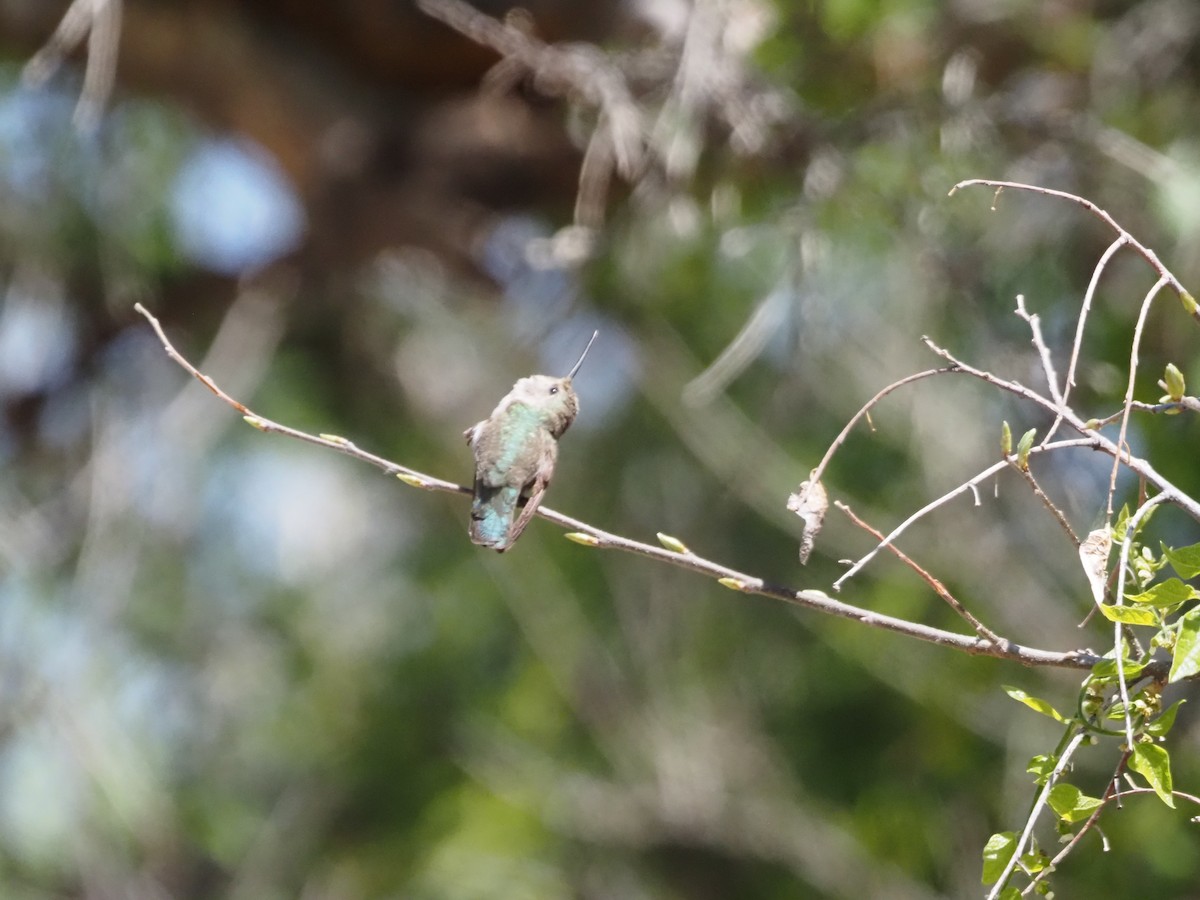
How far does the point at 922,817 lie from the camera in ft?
19.0

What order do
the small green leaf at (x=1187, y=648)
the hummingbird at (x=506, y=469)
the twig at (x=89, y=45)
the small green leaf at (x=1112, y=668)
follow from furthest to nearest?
1. the twig at (x=89, y=45)
2. the hummingbird at (x=506, y=469)
3. the small green leaf at (x=1112, y=668)
4. the small green leaf at (x=1187, y=648)

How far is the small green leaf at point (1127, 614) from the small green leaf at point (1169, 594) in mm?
14

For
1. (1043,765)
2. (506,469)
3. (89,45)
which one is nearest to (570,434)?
(89,45)

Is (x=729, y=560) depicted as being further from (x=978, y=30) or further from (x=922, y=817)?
(x=978, y=30)

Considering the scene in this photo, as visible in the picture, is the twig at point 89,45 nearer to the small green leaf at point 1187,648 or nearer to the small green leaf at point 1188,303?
the small green leaf at point 1188,303

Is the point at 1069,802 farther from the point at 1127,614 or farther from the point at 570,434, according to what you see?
the point at 570,434

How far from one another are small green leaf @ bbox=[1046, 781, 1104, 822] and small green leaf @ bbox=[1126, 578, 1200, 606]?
224 millimetres

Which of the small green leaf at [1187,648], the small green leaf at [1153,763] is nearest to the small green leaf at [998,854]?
the small green leaf at [1153,763]

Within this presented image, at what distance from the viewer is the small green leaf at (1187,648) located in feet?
4.82

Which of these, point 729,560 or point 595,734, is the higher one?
point 729,560

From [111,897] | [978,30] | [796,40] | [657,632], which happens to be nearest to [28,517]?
[111,897]

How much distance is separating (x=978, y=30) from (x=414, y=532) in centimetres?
427

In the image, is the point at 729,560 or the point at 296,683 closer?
the point at 729,560

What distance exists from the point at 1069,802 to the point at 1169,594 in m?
0.26
